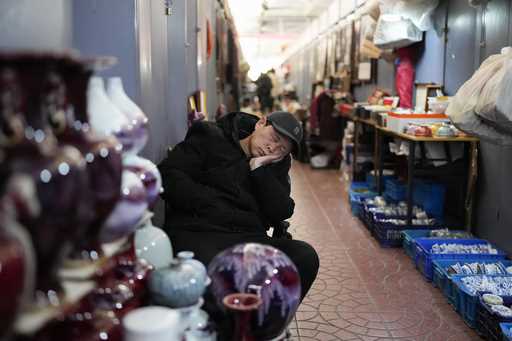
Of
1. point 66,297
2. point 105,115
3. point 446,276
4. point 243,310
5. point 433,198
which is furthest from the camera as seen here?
point 433,198

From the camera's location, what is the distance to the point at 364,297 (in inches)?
150

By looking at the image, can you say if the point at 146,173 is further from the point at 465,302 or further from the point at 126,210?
the point at 465,302

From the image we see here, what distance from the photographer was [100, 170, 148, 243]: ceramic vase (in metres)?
1.26

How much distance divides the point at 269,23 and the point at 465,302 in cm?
1693

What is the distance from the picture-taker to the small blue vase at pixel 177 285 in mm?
1545

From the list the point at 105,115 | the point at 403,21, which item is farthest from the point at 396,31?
the point at 105,115

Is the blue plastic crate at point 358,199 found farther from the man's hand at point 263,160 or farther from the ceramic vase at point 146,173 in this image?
the ceramic vase at point 146,173

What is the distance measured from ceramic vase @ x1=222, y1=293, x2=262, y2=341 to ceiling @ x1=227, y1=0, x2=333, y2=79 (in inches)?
310

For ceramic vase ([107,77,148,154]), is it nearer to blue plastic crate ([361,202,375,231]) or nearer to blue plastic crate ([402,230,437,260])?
blue plastic crate ([402,230,437,260])

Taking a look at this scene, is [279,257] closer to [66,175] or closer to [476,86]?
[66,175]

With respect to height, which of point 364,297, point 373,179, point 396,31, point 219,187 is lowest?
point 364,297

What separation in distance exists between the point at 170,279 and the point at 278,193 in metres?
1.09

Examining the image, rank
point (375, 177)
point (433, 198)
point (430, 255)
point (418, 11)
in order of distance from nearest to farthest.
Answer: point (430, 255) → point (433, 198) → point (418, 11) → point (375, 177)

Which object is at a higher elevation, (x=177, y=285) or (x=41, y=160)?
(x=41, y=160)
